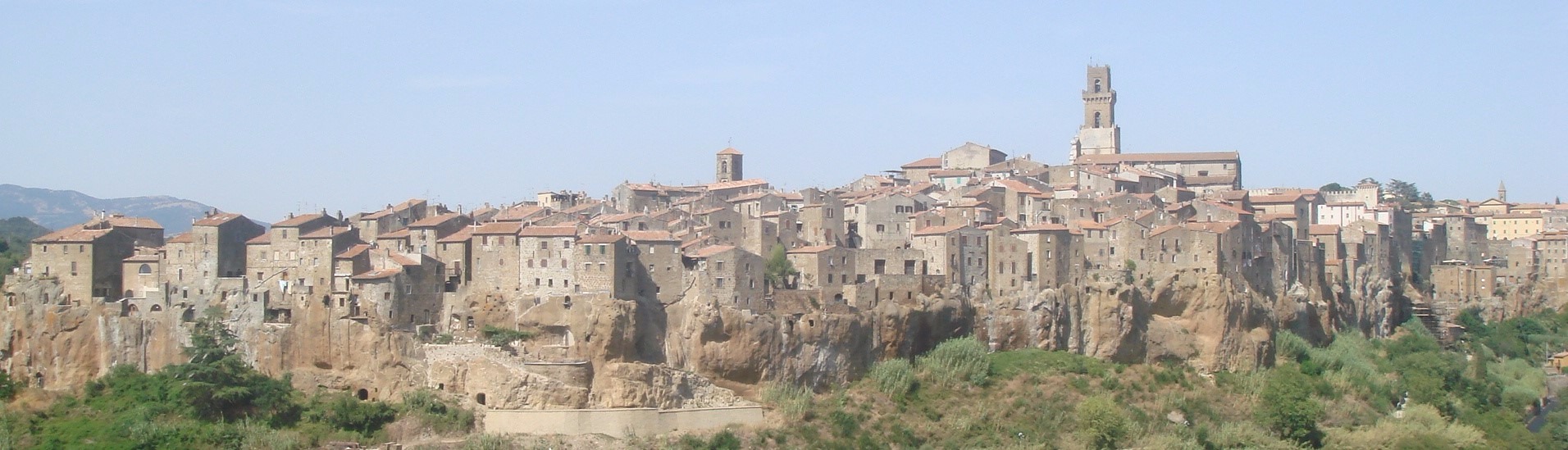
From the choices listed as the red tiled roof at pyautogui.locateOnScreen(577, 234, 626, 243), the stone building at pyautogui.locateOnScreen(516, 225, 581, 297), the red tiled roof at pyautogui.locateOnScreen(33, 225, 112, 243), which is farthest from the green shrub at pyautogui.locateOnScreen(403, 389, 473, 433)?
the red tiled roof at pyautogui.locateOnScreen(33, 225, 112, 243)

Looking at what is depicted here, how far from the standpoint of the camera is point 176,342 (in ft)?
185

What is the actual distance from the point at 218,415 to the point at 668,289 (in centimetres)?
1299

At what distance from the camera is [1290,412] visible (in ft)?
203

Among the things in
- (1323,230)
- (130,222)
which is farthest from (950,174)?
(130,222)

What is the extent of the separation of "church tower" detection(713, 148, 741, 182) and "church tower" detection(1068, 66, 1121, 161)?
65.5 ft

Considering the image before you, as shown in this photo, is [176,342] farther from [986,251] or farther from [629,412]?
[986,251]

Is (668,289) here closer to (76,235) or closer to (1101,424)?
(1101,424)

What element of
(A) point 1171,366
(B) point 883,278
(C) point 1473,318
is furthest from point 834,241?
(C) point 1473,318

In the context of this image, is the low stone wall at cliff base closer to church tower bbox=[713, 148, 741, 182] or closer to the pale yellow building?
church tower bbox=[713, 148, 741, 182]

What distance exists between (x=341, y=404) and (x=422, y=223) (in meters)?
7.22

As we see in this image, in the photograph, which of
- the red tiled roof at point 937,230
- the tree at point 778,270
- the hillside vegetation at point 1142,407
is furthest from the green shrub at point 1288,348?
the tree at point 778,270

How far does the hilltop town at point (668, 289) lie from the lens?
55031 mm

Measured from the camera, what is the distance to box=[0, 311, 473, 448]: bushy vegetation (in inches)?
2085

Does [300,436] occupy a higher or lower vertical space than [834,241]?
lower
